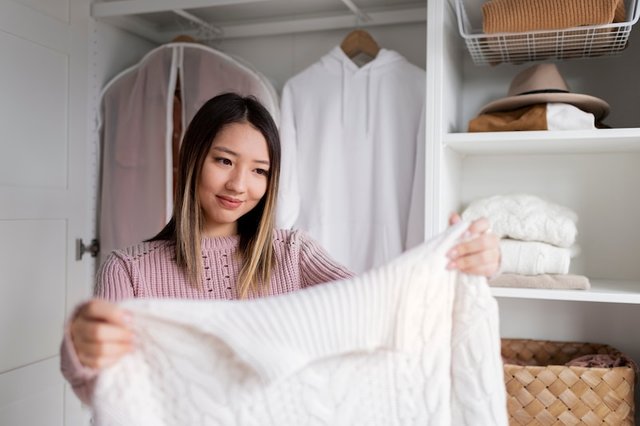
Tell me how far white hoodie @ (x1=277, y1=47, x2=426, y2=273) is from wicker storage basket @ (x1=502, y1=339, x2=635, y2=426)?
44 centimetres

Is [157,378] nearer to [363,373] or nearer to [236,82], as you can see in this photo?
[363,373]

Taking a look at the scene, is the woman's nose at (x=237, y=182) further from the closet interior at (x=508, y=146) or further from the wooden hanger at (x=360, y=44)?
the wooden hanger at (x=360, y=44)

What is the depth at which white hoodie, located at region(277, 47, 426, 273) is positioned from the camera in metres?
1.79

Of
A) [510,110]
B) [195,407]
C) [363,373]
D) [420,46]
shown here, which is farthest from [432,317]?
[420,46]

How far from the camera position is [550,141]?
154 cm

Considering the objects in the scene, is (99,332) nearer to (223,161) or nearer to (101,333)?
(101,333)

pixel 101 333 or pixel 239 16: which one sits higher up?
pixel 239 16

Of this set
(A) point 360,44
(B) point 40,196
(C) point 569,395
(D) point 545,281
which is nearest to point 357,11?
(A) point 360,44

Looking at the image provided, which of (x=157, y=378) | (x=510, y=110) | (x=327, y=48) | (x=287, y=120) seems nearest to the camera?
(x=157, y=378)

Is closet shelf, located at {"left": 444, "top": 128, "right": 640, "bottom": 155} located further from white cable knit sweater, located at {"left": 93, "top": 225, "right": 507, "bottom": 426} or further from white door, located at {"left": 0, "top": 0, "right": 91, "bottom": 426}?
white door, located at {"left": 0, "top": 0, "right": 91, "bottom": 426}

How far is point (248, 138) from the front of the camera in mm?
1273

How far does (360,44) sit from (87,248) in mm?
989

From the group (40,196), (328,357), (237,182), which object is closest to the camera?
(328,357)

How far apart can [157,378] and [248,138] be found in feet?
1.71
